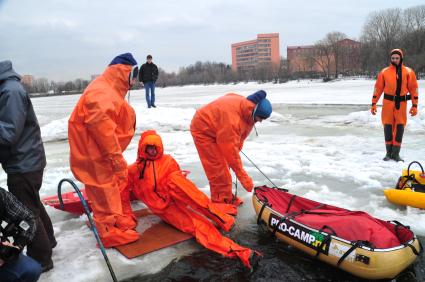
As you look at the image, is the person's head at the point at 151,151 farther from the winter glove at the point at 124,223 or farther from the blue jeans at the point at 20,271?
the blue jeans at the point at 20,271

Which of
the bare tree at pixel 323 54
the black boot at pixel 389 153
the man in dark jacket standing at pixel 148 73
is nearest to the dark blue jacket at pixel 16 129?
the black boot at pixel 389 153

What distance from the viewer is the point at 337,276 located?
328cm

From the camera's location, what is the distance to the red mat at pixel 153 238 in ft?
12.2

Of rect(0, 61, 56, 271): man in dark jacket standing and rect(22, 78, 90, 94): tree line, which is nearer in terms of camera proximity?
rect(0, 61, 56, 271): man in dark jacket standing

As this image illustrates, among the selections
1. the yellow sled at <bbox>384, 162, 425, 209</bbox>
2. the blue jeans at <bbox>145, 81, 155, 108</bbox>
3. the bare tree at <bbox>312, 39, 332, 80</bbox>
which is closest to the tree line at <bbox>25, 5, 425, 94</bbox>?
the bare tree at <bbox>312, 39, 332, 80</bbox>

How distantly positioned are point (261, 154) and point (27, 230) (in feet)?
19.8

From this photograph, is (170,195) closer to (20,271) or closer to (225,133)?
(225,133)

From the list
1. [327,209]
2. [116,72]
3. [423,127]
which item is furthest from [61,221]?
[423,127]

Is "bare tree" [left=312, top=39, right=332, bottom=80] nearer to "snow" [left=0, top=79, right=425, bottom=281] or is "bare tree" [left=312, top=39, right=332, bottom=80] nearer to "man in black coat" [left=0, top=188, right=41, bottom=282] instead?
"snow" [left=0, top=79, right=425, bottom=281]

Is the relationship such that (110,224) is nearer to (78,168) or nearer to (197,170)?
(78,168)

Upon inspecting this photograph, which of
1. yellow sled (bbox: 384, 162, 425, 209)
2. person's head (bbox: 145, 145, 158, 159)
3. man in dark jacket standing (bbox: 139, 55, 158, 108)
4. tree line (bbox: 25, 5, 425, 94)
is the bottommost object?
yellow sled (bbox: 384, 162, 425, 209)

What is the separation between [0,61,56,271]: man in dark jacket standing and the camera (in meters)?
2.77

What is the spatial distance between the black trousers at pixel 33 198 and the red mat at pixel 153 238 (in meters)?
0.74

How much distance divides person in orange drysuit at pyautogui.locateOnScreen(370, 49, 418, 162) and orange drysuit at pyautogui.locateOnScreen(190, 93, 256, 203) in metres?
3.58
